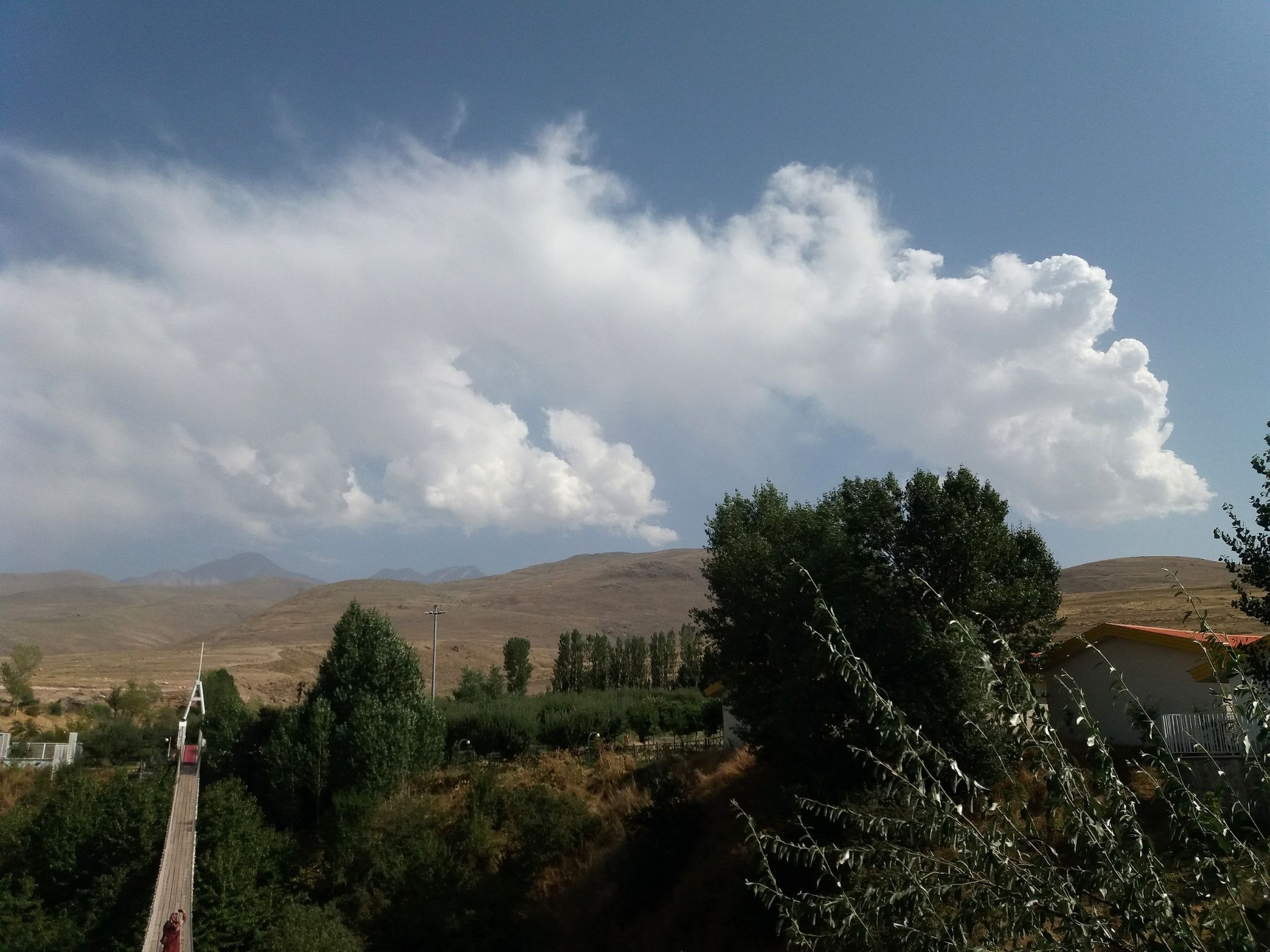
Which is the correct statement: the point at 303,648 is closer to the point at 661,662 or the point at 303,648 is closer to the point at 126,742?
the point at 661,662

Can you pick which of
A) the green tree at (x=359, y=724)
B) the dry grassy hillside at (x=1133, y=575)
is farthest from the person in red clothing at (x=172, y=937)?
the dry grassy hillside at (x=1133, y=575)

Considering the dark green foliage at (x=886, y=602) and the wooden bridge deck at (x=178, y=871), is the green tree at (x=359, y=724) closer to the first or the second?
the wooden bridge deck at (x=178, y=871)

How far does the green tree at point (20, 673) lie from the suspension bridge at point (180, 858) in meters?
24.8

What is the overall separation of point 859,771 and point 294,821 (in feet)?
82.2

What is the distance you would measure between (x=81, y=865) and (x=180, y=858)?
11.7 feet

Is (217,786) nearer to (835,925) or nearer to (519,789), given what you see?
(519,789)

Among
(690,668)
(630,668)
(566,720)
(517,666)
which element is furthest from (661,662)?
(566,720)

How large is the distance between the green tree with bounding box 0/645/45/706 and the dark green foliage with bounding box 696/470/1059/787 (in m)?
55.2

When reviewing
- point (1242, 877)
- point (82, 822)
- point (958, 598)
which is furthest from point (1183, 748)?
point (82, 822)

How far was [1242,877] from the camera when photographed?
4465 millimetres

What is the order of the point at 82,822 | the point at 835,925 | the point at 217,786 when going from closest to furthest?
the point at 835,925 < the point at 82,822 < the point at 217,786

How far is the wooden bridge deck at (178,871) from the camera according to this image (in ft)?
74.4

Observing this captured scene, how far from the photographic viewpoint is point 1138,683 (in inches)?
863

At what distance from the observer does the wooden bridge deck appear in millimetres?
22672
